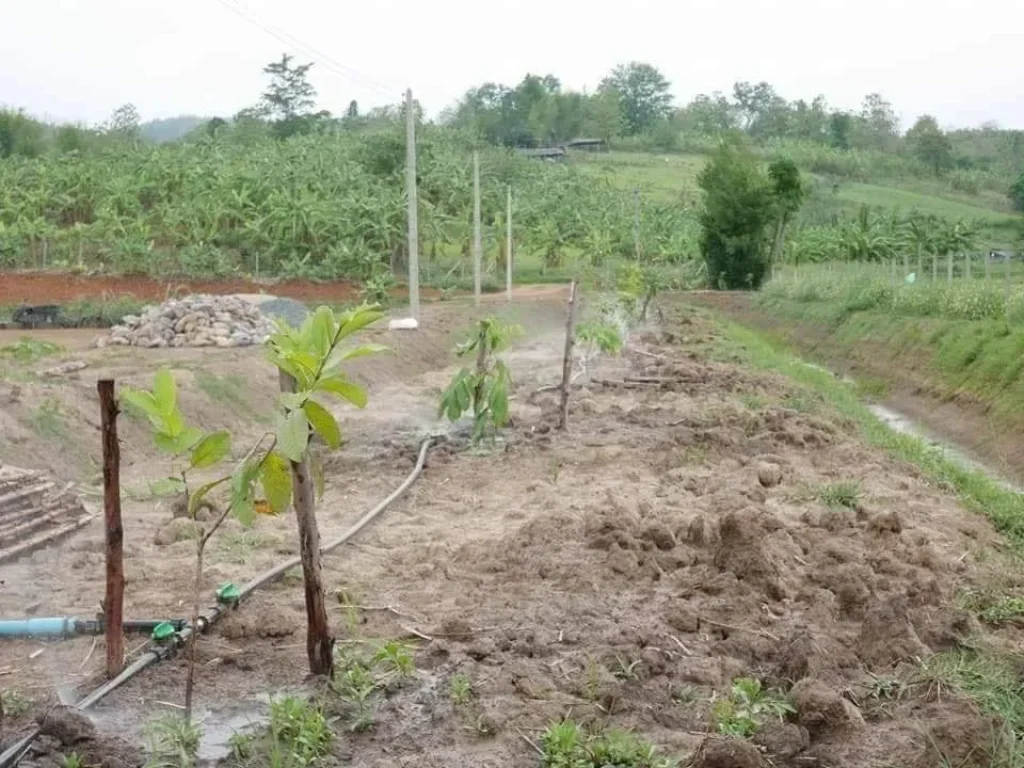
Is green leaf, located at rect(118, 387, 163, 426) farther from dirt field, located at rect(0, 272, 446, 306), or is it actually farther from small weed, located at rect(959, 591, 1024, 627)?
dirt field, located at rect(0, 272, 446, 306)

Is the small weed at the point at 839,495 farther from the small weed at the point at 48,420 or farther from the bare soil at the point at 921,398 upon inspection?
the small weed at the point at 48,420

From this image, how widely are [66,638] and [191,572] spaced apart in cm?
133

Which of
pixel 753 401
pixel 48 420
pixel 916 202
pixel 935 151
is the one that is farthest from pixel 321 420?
pixel 935 151

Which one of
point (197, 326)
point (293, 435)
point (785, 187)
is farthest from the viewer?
point (785, 187)

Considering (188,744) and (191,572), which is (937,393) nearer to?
(191,572)

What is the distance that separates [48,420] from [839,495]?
7139mm

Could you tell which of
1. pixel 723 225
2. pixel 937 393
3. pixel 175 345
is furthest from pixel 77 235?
pixel 937 393

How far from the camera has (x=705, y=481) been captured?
383 inches

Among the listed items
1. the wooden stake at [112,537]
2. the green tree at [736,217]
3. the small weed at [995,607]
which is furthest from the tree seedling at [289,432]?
the green tree at [736,217]

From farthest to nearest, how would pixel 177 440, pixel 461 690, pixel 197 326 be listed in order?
pixel 197 326 < pixel 461 690 < pixel 177 440

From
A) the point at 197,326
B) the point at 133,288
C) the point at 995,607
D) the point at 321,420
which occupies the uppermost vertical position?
the point at 321,420

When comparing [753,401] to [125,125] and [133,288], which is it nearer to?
[133,288]

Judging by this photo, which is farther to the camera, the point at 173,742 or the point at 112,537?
the point at 112,537

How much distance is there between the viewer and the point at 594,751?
4367 millimetres
